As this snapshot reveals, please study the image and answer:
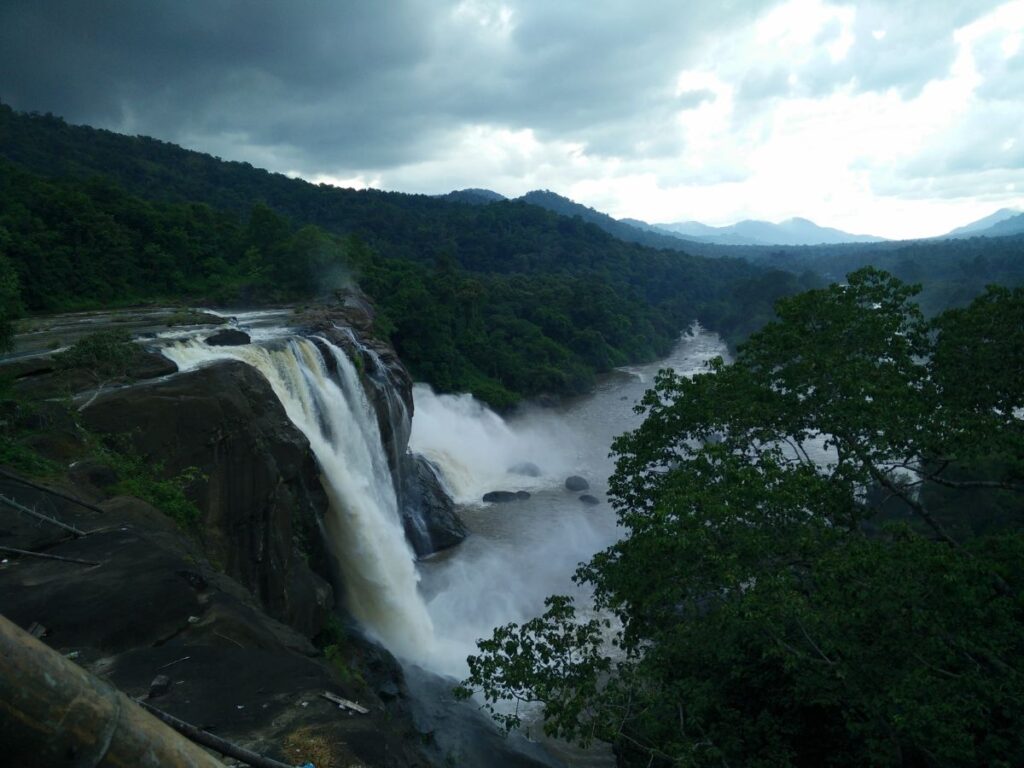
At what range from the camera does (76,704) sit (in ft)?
6.15

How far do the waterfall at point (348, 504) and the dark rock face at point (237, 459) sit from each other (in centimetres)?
172

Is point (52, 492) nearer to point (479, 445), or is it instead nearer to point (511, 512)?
point (511, 512)

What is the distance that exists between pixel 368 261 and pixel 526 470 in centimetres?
1929

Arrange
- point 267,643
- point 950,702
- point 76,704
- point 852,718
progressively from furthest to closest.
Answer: point 852,718
point 267,643
point 950,702
point 76,704

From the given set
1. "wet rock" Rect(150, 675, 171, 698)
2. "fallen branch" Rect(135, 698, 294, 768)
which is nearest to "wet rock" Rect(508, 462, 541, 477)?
"wet rock" Rect(150, 675, 171, 698)

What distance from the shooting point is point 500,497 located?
2902cm

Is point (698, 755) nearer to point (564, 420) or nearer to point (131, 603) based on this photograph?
point (131, 603)

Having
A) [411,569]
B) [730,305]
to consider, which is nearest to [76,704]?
[411,569]

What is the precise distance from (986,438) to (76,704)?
11.4 meters

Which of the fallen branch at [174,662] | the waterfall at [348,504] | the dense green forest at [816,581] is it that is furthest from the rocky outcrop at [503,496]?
the fallen branch at [174,662]

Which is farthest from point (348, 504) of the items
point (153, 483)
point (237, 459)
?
point (153, 483)

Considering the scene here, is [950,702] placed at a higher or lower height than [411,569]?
higher

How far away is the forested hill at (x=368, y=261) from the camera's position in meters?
27.7

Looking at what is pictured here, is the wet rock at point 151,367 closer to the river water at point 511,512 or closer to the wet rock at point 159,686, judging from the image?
the wet rock at point 159,686
